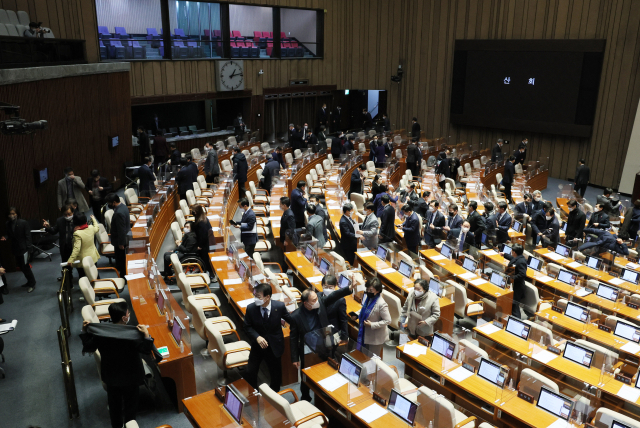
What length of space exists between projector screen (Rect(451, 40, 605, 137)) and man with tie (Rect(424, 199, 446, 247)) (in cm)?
1072

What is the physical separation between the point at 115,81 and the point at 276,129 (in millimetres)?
8494

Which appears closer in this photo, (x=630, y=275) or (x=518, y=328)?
(x=518, y=328)

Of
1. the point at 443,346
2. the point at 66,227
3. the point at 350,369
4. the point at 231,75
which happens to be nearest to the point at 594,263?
the point at 443,346

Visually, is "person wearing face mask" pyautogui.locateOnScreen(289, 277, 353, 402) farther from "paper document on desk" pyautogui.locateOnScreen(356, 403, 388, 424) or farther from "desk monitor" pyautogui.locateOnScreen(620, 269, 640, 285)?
"desk monitor" pyautogui.locateOnScreen(620, 269, 640, 285)

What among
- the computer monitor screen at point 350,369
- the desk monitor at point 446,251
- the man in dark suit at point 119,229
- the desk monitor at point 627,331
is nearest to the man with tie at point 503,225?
the desk monitor at point 446,251

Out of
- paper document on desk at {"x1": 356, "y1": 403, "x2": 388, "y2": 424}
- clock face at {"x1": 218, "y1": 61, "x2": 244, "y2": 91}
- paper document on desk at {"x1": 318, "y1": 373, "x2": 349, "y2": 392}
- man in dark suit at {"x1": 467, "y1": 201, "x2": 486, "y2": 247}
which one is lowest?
paper document on desk at {"x1": 356, "y1": 403, "x2": 388, "y2": 424}

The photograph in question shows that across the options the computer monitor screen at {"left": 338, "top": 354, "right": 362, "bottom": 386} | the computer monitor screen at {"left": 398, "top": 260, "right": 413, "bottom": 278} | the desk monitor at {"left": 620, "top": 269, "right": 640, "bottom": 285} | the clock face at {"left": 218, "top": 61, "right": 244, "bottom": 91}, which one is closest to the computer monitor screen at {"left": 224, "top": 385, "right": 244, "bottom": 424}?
the computer monitor screen at {"left": 338, "top": 354, "right": 362, "bottom": 386}

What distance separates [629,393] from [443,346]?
76.1 inches

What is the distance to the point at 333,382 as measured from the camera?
5316 millimetres

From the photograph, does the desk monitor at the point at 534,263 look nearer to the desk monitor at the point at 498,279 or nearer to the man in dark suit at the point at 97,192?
the desk monitor at the point at 498,279

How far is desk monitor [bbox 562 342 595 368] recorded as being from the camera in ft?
19.3

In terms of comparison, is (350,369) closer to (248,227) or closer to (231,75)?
(248,227)

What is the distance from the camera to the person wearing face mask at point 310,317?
221 inches

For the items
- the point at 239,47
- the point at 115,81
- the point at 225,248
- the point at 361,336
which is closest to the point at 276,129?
the point at 239,47
